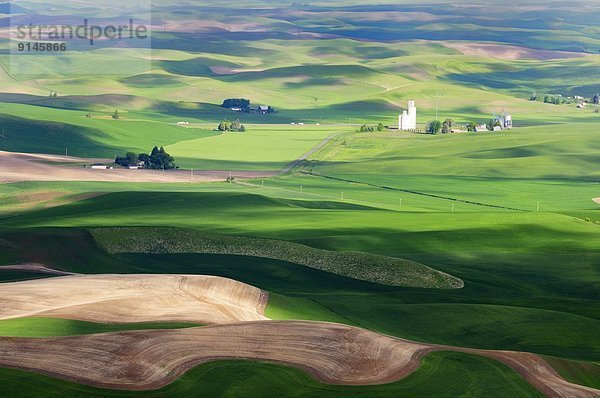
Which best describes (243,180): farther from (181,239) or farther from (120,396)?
(120,396)

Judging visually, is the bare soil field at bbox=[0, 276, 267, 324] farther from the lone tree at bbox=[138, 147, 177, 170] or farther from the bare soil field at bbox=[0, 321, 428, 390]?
the lone tree at bbox=[138, 147, 177, 170]

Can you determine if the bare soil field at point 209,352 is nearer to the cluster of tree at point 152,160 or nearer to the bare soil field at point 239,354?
the bare soil field at point 239,354

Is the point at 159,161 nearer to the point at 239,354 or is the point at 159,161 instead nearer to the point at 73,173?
the point at 73,173

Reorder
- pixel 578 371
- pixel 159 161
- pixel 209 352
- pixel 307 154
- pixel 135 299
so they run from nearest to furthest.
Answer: pixel 209 352 < pixel 578 371 < pixel 135 299 < pixel 159 161 < pixel 307 154

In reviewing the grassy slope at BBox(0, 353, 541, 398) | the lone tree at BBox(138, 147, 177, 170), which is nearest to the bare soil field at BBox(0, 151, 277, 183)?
the lone tree at BBox(138, 147, 177, 170)

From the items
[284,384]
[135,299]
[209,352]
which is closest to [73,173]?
[135,299]

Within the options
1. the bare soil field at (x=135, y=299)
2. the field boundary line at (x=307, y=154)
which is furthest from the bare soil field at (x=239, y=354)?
the field boundary line at (x=307, y=154)
